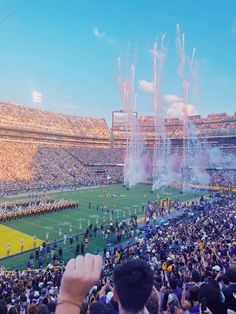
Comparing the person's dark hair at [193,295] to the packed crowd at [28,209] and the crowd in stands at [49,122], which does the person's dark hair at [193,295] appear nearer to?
the packed crowd at [28,209]

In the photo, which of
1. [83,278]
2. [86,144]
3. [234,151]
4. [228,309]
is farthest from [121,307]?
[86,144]

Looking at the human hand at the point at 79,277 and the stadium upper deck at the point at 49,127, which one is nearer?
the human hand at the point at 79,277

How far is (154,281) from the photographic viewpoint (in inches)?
241

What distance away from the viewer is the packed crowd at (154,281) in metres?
1.93

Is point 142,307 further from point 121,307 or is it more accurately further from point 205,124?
point 205,124

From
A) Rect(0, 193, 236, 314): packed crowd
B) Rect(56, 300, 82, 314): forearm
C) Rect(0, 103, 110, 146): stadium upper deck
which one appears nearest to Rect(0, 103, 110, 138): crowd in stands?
Rect(0, 103, 110, 146): stadium upper deck

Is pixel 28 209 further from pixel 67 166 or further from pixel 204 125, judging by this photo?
pixel 204 125

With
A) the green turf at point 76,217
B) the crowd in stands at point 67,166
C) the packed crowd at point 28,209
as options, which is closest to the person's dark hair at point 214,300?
the green turf at point 76,217

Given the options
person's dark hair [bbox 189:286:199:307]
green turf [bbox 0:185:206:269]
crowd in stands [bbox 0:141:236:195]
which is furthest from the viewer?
crowd in stands [bbox 0:141:236:195]

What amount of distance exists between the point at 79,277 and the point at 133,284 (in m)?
0.74

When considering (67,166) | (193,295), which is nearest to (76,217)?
(193,295)

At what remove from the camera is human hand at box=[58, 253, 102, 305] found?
1.37 metres

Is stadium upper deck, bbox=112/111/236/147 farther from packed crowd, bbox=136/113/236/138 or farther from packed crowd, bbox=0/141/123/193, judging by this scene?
packed crowd, bbox=0/141/123/193

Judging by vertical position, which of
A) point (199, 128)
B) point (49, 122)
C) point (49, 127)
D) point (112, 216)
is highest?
point (49, 122)
